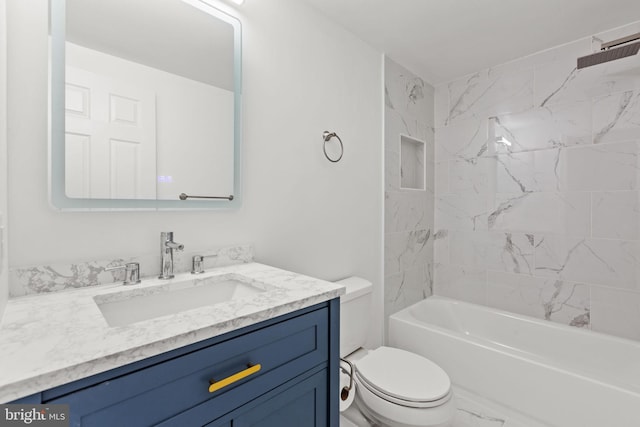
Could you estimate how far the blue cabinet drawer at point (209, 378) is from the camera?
1.93 ft

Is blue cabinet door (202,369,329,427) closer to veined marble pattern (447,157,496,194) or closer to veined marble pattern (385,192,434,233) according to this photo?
veined marble pattern (385,192,434,233)

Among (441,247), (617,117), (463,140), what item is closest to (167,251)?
(441,247)

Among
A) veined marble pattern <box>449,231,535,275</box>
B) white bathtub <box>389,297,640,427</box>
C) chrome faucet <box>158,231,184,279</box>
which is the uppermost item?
chrome faucet <box>158,231,184,279</box>

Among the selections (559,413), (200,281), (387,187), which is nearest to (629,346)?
(559,413)

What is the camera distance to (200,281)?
1.18 m

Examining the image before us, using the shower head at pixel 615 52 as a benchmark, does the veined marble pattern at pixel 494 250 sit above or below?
below

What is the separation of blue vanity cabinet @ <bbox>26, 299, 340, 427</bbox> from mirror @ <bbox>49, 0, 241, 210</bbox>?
0.69 metres

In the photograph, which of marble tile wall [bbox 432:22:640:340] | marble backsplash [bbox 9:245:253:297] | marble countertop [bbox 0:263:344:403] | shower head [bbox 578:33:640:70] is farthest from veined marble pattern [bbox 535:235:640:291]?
marble backsplash [bbox 9:245:253:297]

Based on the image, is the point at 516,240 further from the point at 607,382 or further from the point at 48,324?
the point at 48,324

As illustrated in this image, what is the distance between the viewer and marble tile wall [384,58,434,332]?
2.36 metres

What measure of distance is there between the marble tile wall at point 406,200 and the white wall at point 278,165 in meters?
0.12

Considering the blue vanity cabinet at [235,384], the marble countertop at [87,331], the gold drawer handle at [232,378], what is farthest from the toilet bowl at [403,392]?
the gold drawer handle at [232,378]

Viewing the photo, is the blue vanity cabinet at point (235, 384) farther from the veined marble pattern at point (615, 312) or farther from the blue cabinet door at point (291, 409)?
the veined marble pattern at point (615, 312)

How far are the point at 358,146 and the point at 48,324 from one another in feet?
5.86
